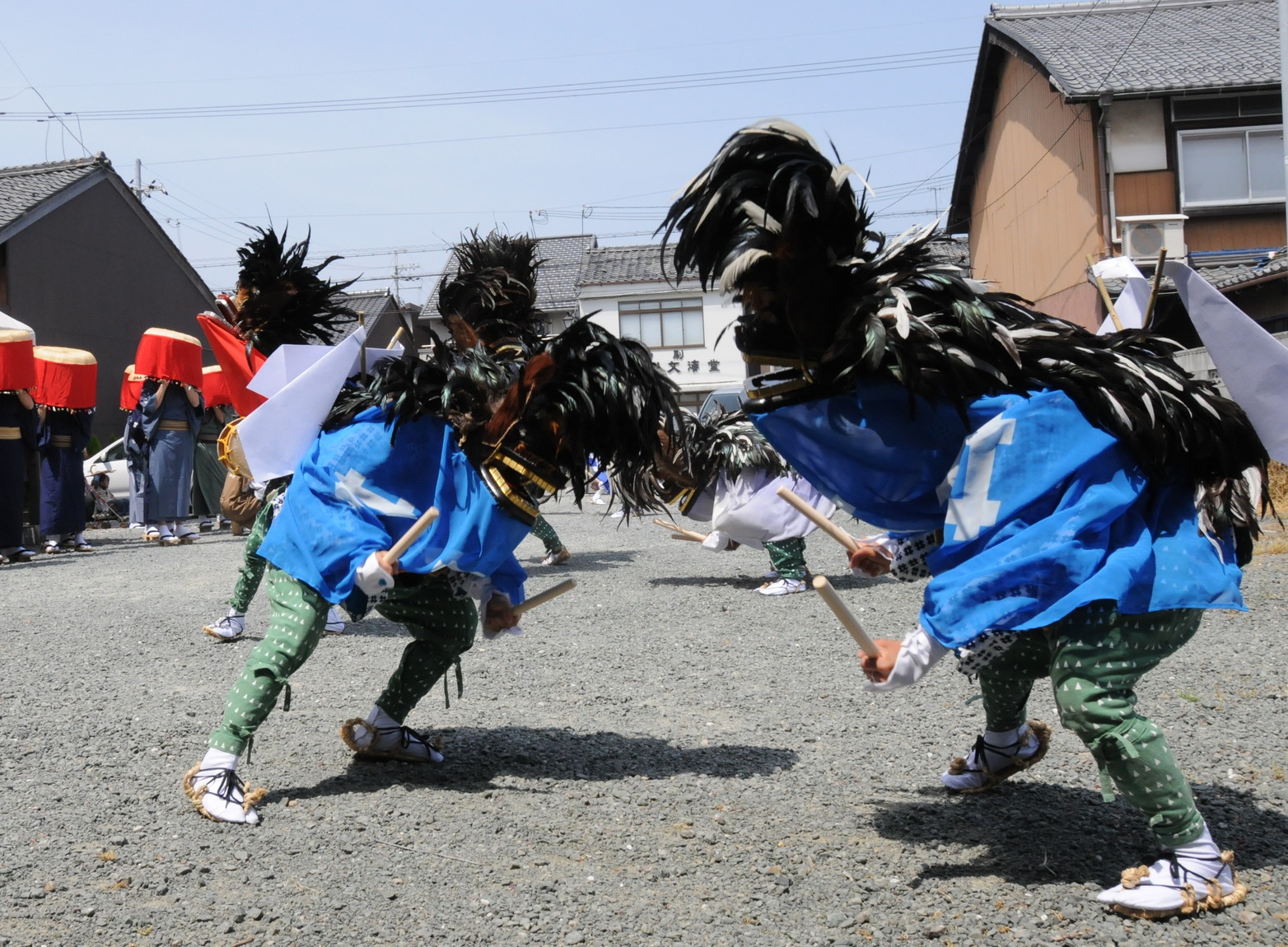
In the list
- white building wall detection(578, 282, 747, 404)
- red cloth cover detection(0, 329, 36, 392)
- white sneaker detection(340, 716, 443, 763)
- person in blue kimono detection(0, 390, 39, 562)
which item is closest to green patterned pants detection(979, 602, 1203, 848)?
white sneaker detection(340, 716, 443, 763)

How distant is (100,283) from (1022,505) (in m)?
24.2

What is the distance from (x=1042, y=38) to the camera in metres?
18.9

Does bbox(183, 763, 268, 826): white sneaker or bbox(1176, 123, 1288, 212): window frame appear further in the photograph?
bbox(1176, 123, 1288, 212): window frame

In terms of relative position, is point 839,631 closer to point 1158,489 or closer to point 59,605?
point 1158,489

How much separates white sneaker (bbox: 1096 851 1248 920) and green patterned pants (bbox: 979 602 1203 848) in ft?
0.20

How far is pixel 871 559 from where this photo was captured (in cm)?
338

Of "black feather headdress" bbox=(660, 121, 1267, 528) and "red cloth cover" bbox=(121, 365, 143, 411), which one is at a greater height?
"red cloth cover" bbox=(121, 365, 143, 411)

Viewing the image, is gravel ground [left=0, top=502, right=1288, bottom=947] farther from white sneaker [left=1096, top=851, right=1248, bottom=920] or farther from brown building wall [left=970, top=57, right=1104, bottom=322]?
brown building wall [left=970, top=57, right=1104, bottom=322]

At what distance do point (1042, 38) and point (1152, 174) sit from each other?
363 cm

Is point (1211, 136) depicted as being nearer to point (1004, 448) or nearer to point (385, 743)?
point (1004, 448)

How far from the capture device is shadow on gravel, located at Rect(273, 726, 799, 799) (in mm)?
3941

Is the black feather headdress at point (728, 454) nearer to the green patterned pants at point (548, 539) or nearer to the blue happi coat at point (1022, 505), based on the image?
the green patterned pants at point (548, 539)

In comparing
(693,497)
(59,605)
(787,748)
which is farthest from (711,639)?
(59,605)

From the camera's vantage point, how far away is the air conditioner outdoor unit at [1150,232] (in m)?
16.3
